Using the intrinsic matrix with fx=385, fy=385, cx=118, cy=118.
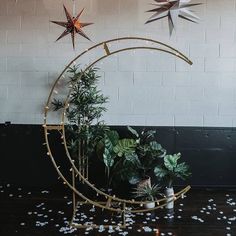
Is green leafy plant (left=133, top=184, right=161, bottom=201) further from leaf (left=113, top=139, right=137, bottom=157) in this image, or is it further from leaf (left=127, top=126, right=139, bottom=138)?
leaf (left=127, top=126, right=139, bottom=138)

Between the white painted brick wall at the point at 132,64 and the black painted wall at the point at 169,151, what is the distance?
4.7 inches

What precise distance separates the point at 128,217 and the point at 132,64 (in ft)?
6.01

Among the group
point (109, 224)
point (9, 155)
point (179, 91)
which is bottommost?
point (109, 224)

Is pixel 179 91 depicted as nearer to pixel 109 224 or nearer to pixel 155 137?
pixel 155 137

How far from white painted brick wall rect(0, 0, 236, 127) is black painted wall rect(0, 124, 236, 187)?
119 millimetres

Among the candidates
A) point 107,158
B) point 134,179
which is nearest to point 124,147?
point 107,158

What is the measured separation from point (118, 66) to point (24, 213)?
2.01 meters

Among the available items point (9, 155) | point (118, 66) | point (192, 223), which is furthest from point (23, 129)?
point (192, 223)

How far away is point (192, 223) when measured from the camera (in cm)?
374

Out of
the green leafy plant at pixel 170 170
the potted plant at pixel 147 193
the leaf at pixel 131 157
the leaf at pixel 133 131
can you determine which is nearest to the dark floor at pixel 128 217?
the potted plant at pixel 147 193

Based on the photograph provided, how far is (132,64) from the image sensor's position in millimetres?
4672

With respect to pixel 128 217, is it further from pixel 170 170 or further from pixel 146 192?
pixel 170 170

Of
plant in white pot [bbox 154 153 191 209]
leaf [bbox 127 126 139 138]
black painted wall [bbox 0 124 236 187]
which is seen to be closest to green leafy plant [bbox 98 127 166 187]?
leaf [bbox 127 126 139 138]

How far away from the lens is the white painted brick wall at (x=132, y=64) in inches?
181
